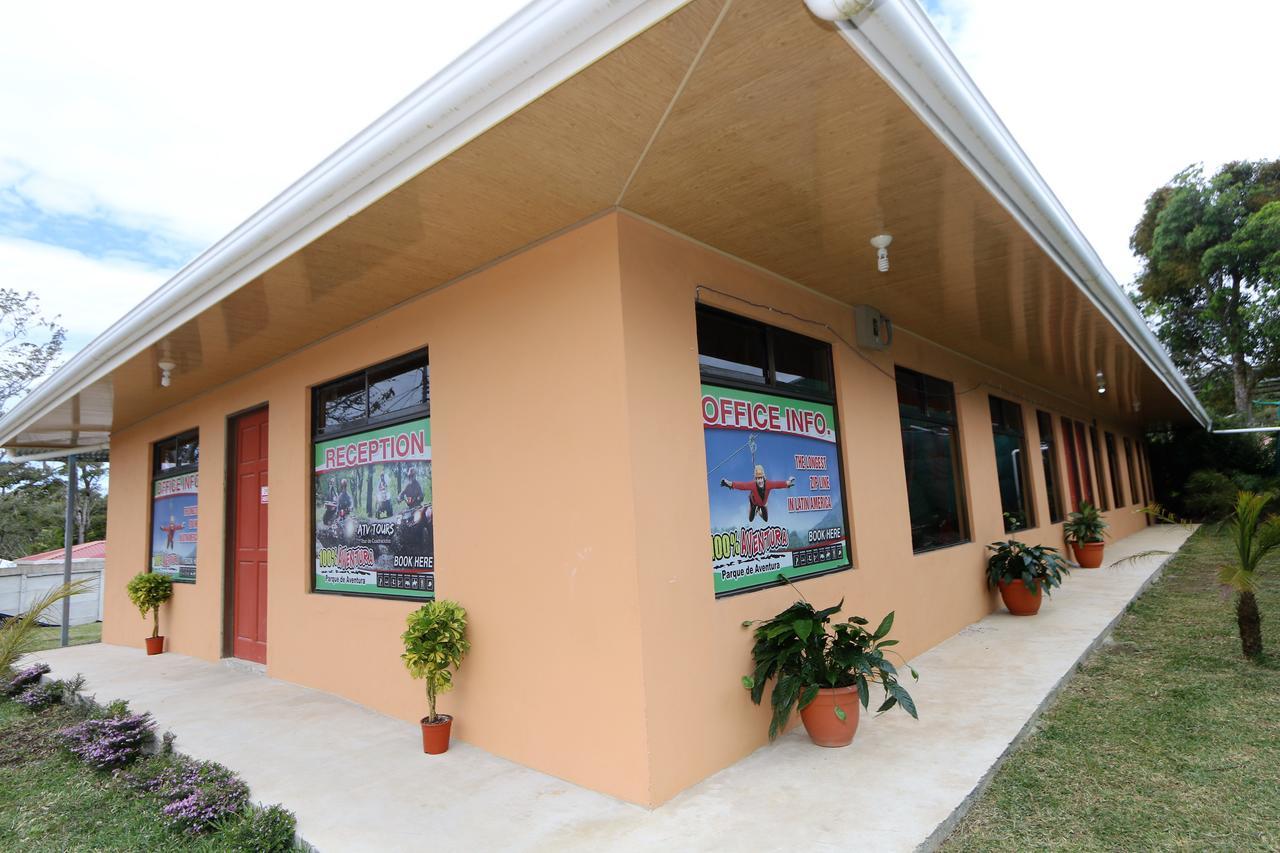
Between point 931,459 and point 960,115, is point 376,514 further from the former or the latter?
point 931,459

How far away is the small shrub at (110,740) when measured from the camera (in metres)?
3.84

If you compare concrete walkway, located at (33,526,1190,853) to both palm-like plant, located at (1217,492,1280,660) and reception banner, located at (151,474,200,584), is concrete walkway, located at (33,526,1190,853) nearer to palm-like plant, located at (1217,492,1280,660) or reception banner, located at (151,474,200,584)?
palm-like plant, located at (1217,492,1280,660)

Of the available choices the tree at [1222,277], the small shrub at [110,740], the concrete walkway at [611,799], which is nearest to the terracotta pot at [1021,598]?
the concrete walkway at [611,799]

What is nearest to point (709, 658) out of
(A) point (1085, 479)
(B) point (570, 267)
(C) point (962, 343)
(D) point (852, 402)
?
(B) point (570, 267)

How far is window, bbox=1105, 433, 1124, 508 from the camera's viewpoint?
49.7 ft

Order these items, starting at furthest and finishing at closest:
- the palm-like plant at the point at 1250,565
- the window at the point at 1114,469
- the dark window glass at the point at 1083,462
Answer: the window at the point at 1114,469 → the dark window glass at the point at 1083,462 → the palm-like plant at the point at 1250,565

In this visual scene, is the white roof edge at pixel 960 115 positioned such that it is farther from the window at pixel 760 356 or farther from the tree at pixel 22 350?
the tree at pixel 22 350

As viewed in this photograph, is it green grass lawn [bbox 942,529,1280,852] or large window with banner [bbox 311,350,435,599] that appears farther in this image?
large window with banner [bbox 311,350,435,599]

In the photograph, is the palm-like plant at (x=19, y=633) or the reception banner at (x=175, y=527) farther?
the reception banner at (x=175, y=527)

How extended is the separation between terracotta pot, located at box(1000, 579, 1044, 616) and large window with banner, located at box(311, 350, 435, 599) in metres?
5.60

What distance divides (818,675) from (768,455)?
1.30 meters

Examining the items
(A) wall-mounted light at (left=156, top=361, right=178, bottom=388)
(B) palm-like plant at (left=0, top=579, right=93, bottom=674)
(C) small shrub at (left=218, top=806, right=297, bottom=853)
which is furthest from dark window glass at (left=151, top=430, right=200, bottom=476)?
(C) small shrub at (left=218, top=806, right=297, bottom=853)

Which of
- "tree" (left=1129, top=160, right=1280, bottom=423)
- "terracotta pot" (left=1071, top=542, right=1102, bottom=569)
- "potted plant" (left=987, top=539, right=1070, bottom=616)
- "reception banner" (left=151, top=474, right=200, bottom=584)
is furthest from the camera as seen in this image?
"tree" (left=1129, top=160, right=1280, bottom=423)

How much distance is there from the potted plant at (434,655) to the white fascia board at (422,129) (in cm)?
206
